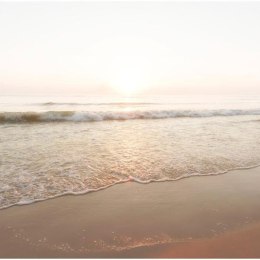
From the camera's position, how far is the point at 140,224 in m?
3.37

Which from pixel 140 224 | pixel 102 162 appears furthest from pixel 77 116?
pixel 140 224

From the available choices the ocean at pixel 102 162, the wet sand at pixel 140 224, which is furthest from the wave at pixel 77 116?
the wet sand at pixel 140 224

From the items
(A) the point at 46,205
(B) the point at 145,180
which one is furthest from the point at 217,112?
(A) the point at 46,205

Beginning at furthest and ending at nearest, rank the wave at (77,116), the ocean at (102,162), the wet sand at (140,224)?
the wave at (77,116)
the ocean at (102,162)
the wet sand at (140,224)

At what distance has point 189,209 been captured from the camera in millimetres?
3789

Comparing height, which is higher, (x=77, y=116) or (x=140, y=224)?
(x=77, y=116)

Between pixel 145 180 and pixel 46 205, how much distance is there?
1.98 metres

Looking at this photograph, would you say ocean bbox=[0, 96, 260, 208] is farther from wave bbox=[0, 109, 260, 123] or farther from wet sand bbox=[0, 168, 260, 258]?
wave bbox=[0, 109, 260, 123]

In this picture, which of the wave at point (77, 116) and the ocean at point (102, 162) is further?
the wave at point (77, 116)

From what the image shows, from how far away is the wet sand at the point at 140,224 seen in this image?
2.83 m

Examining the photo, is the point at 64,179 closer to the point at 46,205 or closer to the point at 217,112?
the point at 46,205

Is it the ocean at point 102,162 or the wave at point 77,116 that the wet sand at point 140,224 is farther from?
the wave at point 77,116

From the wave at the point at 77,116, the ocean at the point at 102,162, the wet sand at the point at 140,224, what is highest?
the wave at the point at 77,116

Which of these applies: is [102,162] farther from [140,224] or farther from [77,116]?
[77,116]
